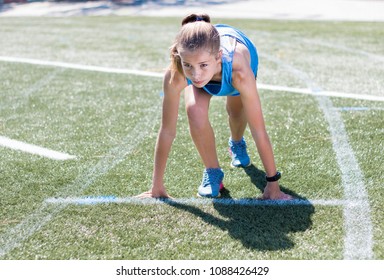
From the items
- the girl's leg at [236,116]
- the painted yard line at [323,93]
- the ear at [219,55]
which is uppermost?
the ear at [219,55]

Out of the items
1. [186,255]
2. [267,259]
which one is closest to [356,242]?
[267,259]

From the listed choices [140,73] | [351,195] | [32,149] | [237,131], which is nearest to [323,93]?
[237,131]

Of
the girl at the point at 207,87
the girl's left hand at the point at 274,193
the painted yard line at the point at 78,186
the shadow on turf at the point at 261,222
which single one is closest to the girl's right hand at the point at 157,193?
the girl at the point at 207,87

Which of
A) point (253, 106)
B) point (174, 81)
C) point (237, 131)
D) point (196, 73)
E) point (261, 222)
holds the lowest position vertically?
point (261, 222)

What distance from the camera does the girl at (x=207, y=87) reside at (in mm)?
3535

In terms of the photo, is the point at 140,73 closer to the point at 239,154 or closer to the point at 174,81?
the point at 239,154

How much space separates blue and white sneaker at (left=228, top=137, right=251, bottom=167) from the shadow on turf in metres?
0.58

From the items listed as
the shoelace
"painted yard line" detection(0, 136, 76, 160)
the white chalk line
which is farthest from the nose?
"painted yard line" detection(0, 136, 76, 160)

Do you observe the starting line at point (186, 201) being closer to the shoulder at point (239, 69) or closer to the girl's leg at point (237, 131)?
the girl's leg at point (237, 131)

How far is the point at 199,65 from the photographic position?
354cm

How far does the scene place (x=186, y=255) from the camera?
11.0 ft

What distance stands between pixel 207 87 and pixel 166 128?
37cm

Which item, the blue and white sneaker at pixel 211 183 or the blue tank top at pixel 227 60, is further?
the blue and white sneaker at pixel 211 183

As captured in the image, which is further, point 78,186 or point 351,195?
point 78,186
